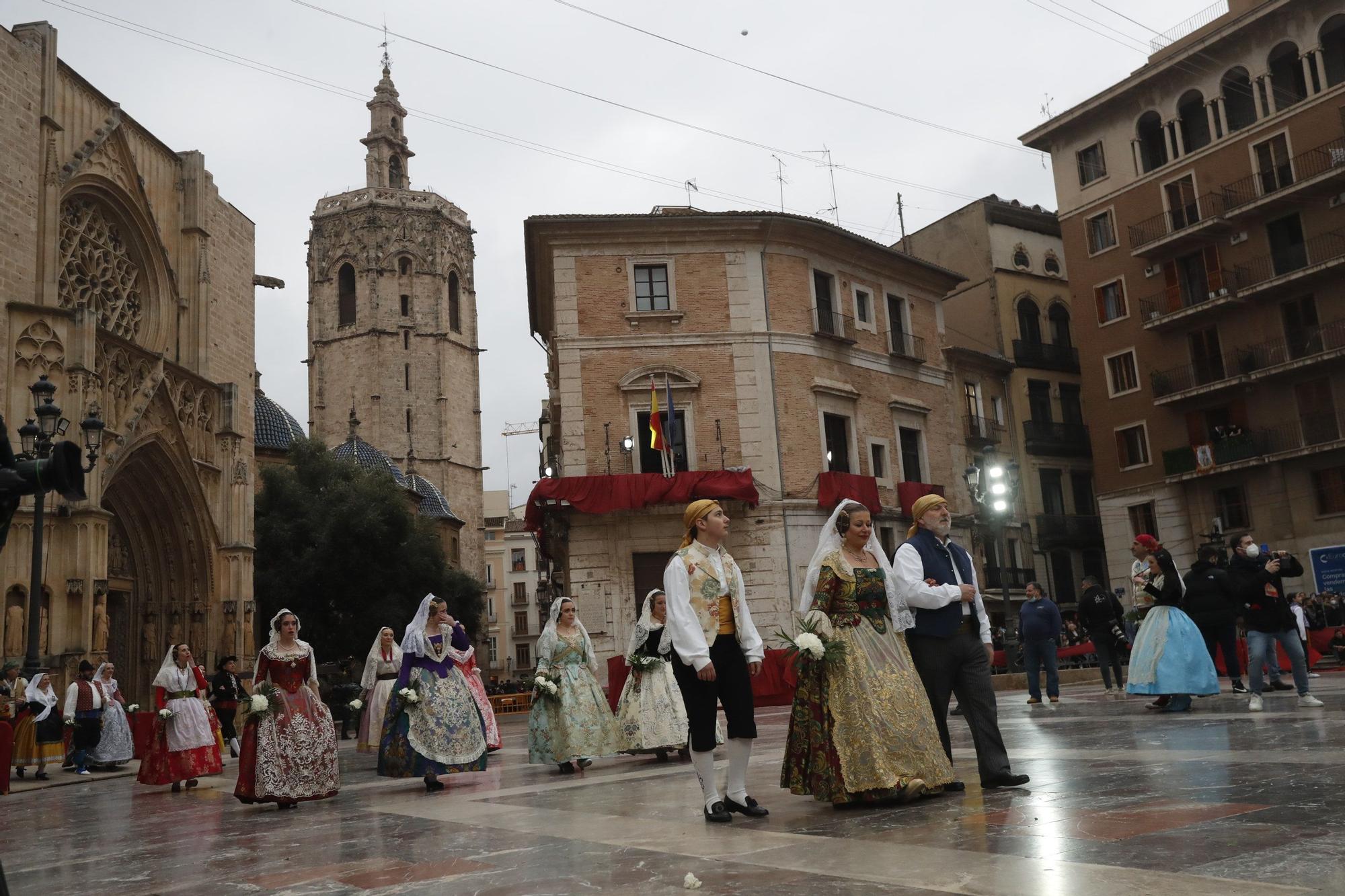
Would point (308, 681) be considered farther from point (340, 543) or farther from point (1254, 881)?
point (340, 543)

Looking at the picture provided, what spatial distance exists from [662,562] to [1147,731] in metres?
21.1

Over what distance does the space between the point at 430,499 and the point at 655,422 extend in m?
40.6

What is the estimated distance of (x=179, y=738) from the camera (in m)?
14.3

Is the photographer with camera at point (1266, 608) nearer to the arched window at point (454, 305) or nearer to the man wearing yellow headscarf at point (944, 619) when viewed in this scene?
the man wearing yellow headscarf at point (944, 619)

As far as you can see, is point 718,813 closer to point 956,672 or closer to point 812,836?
point 812,836

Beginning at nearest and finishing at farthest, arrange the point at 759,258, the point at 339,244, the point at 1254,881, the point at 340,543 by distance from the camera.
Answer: the point at 1254,881 < the point at 759,258 < the point at 340,543 < the point at 339,244

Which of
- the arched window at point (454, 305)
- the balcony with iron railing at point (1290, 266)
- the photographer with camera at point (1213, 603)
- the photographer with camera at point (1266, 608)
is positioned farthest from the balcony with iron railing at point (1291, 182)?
the arched window at point (454, 305)

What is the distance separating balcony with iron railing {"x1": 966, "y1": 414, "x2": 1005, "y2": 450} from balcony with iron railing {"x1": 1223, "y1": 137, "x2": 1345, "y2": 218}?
9498mm

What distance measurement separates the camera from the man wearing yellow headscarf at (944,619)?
7.36m

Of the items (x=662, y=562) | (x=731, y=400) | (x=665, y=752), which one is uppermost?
(x=731, y=400)

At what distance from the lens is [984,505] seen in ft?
81.4

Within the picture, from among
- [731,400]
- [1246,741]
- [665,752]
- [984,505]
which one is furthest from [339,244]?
[1246,741]

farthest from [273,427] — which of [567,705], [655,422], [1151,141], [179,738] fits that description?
[567,705]

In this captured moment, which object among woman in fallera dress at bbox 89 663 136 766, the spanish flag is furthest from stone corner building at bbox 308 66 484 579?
woman in fallera dress at bbox 89 663 136 766
